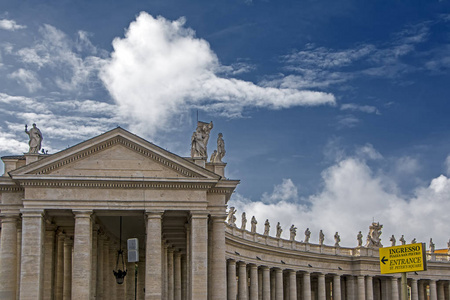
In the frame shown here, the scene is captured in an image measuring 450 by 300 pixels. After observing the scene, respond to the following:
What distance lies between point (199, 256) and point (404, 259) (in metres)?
18.6

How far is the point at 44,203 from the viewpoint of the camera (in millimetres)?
67062

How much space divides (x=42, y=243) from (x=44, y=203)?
144 inches

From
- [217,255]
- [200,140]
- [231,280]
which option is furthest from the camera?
[231,280]

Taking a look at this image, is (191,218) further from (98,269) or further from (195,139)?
(98,269)

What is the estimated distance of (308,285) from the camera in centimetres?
11769

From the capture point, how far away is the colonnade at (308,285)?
10119cm

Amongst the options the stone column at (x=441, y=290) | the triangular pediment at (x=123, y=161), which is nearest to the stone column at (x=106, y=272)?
the triangular pediment at (x=123, y=161)

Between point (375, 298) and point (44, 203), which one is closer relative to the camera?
point (44, 203)

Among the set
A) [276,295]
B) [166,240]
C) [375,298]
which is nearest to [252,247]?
[276,295]

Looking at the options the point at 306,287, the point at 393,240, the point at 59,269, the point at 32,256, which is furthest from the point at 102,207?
the point at 393,240

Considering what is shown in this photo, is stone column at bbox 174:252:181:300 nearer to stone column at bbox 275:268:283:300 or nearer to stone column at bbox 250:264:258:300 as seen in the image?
stone column at bbox 250:264:258:300

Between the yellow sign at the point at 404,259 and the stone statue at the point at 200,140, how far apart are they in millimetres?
20036

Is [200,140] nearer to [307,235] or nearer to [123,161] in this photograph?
[123,161]

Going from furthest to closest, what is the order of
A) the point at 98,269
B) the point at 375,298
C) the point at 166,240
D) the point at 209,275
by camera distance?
the point at 375,298 < the point at 166,240 < the point at 98,269 < the point at 209,275
